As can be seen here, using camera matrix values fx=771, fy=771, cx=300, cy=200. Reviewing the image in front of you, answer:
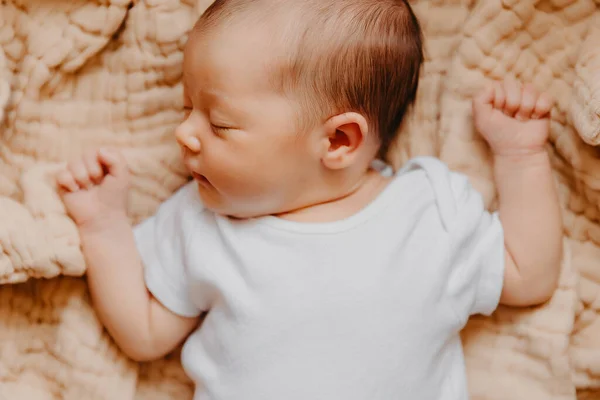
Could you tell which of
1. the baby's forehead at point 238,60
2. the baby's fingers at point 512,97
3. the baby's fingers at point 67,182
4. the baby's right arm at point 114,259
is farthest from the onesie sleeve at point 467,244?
the baby's fingers at point 67,182

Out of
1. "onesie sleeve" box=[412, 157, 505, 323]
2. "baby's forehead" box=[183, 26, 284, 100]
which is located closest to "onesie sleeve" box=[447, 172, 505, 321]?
"onesie sleeve" box=[412, 157, 505, 323]

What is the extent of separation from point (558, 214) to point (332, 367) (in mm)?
426

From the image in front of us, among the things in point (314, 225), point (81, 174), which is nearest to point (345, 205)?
point (314, 225)

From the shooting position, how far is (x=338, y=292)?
1095mm

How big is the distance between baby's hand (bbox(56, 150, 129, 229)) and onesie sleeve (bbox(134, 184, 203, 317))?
64mm

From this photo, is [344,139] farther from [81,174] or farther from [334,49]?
[81,174]

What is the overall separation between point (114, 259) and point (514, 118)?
25.7 inches

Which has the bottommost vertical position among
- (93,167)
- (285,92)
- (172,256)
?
(172,256)

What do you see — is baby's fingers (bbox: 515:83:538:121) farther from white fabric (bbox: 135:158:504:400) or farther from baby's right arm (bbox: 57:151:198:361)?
baby's right arm (bbox: 57:151:198:361)

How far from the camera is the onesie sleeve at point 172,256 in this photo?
1.17 m

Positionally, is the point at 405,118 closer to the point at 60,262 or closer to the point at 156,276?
the point at 156,276

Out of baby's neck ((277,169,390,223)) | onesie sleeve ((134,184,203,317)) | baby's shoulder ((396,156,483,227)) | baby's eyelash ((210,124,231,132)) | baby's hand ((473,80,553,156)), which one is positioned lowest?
onesie sleeve ((134,184,203,317))

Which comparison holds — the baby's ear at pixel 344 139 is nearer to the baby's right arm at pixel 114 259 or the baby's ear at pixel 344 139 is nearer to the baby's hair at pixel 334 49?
the baby's hair at pixel 334 49

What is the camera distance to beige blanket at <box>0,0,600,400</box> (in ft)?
3.90
